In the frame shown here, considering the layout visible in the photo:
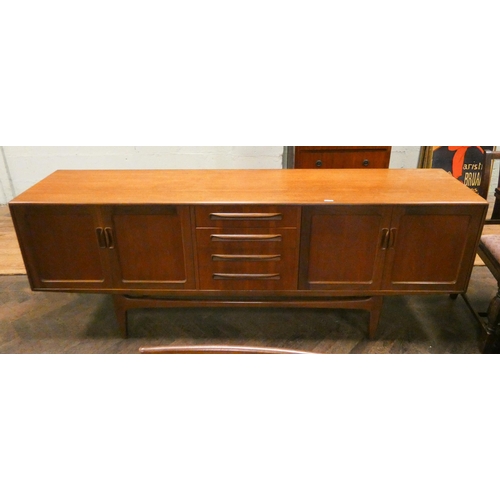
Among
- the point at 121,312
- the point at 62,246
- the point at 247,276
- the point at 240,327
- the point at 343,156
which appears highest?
the point at 343,156

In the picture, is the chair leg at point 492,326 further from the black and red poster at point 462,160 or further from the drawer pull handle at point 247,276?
the black and red poster at point 462,160

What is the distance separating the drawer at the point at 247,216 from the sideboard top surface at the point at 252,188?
3 cm

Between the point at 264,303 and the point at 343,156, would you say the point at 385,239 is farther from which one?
the point at 343,156

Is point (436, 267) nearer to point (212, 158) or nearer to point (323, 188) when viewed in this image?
point (323, 188)

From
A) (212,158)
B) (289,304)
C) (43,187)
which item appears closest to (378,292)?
(289,304)

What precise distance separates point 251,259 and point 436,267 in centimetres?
79

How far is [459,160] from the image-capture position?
319 cm

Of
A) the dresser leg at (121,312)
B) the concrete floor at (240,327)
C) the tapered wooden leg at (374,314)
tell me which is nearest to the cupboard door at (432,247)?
the tapered wooden leg at (374,314)

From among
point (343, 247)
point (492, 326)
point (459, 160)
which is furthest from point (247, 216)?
point (459, 160)

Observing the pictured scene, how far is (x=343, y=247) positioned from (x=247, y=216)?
42 centimetres

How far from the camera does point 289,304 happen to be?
1703 mm

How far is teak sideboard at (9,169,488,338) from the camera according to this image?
1.47 meters

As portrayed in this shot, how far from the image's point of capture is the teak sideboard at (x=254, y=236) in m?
1.47

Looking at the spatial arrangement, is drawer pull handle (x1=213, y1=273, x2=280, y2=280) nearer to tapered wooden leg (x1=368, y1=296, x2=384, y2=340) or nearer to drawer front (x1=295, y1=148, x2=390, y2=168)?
tapered wooden leg (x1=368, y1=296, x2=384, y2=340)
